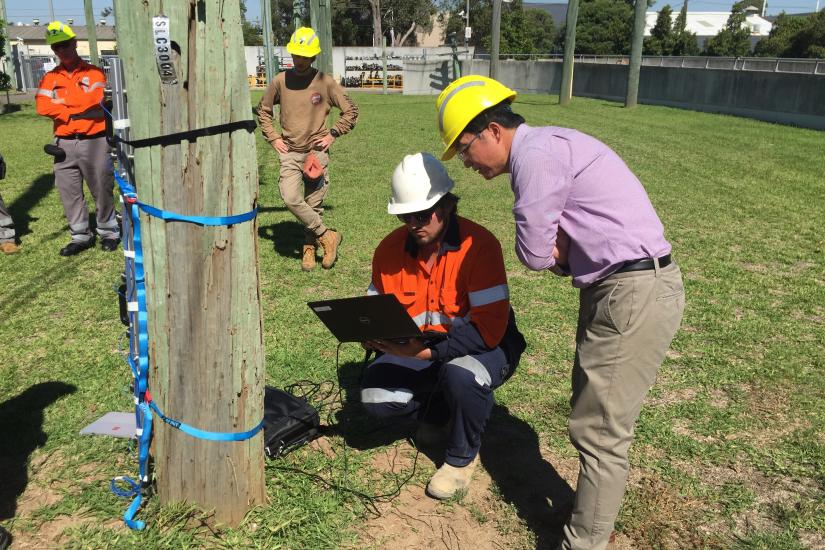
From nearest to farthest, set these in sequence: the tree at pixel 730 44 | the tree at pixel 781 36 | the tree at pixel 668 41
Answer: the tree at pixel 781 36
the tree at pixel 730 44
the tree at pixel 668 41

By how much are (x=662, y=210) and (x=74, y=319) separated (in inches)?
283

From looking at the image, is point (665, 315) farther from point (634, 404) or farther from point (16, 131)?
point (16, 131)

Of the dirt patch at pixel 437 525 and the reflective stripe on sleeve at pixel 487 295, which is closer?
the dirt patch at pixel 437 525

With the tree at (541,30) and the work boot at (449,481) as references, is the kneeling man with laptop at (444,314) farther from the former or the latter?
the tree at (541,30)

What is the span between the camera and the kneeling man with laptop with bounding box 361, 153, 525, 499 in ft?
11.1

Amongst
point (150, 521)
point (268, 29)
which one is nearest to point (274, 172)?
A: point (268, 29)

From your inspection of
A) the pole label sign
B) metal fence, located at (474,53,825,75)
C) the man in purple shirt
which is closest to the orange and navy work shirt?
the man in purple shirt

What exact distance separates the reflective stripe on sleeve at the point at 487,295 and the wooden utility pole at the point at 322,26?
784cm

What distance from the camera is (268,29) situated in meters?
12.7

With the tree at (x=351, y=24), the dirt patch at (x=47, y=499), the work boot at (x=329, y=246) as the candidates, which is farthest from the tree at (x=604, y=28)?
the dirt patch at (x=47, y=499)

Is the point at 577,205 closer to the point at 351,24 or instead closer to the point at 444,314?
the point at 444,314

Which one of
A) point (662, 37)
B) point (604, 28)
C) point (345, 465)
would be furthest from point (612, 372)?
point (604, 28)

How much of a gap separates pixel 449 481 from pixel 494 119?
1.78 metres

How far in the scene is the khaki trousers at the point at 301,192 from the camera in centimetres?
671
